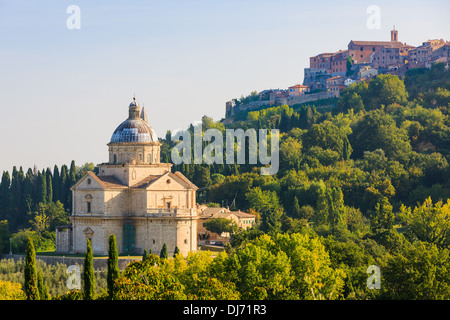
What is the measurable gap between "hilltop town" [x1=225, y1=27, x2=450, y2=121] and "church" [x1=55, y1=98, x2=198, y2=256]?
84030 mm

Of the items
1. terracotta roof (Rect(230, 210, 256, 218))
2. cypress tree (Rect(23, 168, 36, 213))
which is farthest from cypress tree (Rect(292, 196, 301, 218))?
cypress tree (Rect(23, 168, 36, 213))

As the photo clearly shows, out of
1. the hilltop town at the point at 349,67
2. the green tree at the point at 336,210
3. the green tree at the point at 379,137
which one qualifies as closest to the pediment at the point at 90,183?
the green tree at the point at 336,210

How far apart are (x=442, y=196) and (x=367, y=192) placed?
286 inches

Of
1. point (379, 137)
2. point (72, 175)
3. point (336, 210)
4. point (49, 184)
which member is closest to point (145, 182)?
point (336, 210)

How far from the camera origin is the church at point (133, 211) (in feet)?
229

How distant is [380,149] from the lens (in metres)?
107

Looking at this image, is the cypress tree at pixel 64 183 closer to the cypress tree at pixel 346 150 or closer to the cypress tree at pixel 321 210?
the cypress tree at pixel 321 210

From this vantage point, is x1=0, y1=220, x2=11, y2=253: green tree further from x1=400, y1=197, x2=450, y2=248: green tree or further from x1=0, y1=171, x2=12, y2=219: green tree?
x1=400, y1=197, x2=450, y2=248: green tree

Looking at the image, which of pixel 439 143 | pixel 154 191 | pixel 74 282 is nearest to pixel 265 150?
pixel 439 143

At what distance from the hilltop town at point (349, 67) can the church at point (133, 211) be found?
276 feet

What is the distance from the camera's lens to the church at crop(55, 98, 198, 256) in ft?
229

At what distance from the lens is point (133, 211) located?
70812 millimetres

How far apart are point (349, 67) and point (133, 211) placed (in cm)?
9692
